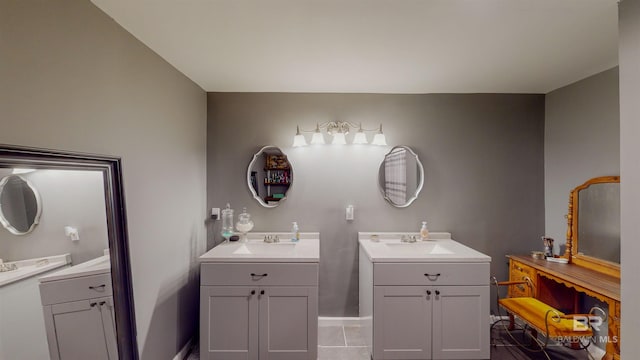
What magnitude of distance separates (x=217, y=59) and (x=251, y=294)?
5.74ft

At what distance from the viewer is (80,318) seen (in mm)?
1257

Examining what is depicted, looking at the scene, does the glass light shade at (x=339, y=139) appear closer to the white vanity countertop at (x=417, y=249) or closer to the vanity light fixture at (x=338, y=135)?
the vanity light fixture at (x=338, y=135)

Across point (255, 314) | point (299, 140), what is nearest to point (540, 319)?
point (255, 314)

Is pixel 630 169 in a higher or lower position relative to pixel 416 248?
higher

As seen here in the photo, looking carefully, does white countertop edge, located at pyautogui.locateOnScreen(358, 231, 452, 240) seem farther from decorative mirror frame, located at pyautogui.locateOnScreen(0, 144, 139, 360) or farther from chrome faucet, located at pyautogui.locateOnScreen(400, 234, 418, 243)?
decorative mirror frame, located at pyautogui.locateOnScreen(0, 144, 139, 360)

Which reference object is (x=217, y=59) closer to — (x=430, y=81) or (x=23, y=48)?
(x=23, y=48)

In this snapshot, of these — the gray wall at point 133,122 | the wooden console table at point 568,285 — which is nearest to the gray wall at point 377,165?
the wooden console table at point 568,285

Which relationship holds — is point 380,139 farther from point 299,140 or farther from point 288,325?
point 288,325

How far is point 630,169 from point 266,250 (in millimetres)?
2425

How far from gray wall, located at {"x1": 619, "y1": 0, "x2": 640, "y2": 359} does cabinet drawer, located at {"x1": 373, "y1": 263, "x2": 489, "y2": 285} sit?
76 cm

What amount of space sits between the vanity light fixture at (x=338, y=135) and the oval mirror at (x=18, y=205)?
1840 millimetres

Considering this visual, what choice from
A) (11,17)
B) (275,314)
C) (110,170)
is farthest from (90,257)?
(275,314)

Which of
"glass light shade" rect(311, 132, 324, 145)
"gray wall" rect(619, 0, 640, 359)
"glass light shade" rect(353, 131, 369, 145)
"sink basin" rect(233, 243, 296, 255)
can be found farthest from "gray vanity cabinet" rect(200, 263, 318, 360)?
"gray wall" rect(619, 0, 640, 359)

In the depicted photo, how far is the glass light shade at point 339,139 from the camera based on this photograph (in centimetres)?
262
